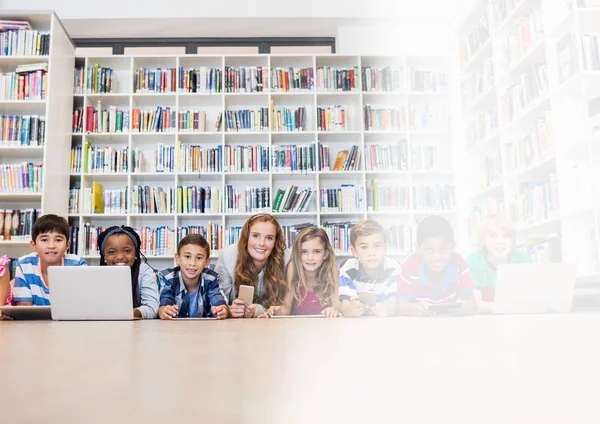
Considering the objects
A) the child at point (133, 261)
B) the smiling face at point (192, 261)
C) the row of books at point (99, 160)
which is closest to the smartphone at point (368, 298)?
the smiling face at point (192, 261)

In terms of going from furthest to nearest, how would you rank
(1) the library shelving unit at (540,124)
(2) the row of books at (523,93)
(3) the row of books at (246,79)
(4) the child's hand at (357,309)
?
(3) the row of books at (246,79), (2) the row of books at (523,93), (1) the library shelving unit at (540,124), (4) the child's hand at (357,309)

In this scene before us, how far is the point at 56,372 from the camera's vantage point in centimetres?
47

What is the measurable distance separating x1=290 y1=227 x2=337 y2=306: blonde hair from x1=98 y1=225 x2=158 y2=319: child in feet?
1.84

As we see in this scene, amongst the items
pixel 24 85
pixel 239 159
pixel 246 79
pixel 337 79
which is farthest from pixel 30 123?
pixel 337 79

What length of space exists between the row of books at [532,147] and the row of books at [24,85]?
311 cm

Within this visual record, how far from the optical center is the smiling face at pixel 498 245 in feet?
7.70

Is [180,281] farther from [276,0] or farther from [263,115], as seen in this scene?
[276,0]

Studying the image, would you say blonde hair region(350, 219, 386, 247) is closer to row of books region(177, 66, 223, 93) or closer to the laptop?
the laptop

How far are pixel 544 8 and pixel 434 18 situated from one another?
1426 millimetres

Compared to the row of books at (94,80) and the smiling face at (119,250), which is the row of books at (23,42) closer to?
the row of books at (94,80)

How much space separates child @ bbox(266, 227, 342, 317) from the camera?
7.40ft

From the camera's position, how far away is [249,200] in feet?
13.3

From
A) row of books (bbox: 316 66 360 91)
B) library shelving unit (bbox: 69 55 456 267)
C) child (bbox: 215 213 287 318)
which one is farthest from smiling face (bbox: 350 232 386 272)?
row of books (bbox: 316 66 360 91)

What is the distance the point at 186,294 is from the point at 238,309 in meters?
0.34
